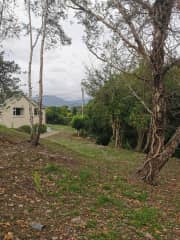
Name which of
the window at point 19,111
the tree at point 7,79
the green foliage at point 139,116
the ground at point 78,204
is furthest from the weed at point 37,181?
the window at point 19,111

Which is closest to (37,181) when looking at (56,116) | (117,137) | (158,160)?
(158,160)

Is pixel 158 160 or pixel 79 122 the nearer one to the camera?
pixel 158 160

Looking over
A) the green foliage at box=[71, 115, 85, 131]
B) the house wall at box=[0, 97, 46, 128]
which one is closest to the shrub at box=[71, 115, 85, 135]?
the green foliage at box=[71, 115, 85, 131]

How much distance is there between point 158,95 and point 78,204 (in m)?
3.31

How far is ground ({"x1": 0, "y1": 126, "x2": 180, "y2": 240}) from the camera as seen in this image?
330 cm

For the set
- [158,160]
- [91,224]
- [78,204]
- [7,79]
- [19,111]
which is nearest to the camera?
[91,224]

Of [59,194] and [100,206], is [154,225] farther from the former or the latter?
[59,194]

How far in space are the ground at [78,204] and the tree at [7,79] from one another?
4821 mm

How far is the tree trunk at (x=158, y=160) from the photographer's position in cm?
601

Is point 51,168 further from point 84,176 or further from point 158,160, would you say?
point 158,160

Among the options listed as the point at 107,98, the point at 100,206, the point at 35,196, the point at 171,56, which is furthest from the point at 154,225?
the point at 107,98

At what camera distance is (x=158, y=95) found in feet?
20.0

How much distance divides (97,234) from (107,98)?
43.1 feet

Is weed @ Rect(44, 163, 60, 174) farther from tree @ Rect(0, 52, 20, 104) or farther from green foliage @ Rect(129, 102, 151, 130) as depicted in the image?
green foliage @ Rect(129, 102, 151, 130)
